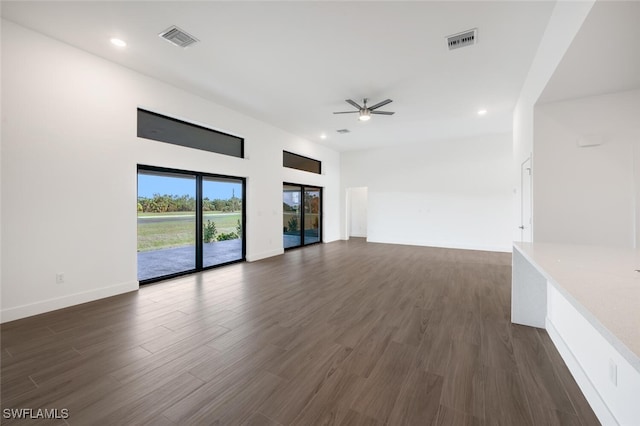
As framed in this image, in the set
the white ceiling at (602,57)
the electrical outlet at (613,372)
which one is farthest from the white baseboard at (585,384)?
the white ceiling at (602,57)

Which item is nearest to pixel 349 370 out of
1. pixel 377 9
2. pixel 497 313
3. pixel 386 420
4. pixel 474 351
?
pixel 386 420

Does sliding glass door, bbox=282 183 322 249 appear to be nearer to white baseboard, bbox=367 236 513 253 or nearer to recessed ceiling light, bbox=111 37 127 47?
white baseboard, bbox=367 236 513 253

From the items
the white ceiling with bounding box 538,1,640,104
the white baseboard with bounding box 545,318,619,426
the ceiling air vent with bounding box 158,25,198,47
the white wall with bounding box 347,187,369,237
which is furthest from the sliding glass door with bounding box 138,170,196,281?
the white wall with bounding box 347,187,369,237

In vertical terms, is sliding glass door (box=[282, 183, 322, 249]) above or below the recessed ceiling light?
→ below

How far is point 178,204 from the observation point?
484 cm

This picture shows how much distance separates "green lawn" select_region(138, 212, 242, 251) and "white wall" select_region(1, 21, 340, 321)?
0.33 meters

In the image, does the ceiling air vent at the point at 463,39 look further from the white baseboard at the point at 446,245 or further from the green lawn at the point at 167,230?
the white baseboard at the point at 446,245

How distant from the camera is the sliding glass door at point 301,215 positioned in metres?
7.80

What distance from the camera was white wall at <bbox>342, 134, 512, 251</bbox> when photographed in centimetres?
752

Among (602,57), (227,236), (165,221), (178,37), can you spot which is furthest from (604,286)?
(227,236)

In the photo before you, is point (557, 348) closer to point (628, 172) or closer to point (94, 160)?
point (628, 172)

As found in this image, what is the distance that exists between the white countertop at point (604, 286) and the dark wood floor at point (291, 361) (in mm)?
936

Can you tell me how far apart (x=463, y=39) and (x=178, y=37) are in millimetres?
3451

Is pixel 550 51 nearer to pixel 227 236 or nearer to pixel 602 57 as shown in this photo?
pixel 602 57
